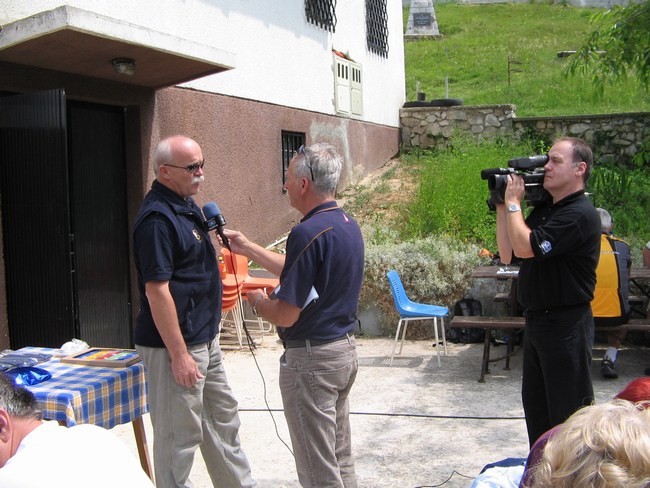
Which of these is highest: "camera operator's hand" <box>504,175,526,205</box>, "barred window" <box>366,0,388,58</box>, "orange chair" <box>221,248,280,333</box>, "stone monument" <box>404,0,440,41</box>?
"stone monument" <box>404,0,440,41</box>

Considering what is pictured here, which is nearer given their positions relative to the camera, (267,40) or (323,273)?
(323,273)

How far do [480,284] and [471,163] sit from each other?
4.36 meters

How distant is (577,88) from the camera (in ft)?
59.2

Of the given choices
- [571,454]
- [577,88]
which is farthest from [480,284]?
[577,88]

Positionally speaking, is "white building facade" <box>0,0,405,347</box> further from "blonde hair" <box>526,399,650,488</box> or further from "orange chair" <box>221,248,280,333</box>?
"blonde hair" <box>526,399,650,488</box>

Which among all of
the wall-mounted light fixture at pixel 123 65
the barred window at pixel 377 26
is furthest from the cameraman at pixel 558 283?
the barred window at pixel 377 26

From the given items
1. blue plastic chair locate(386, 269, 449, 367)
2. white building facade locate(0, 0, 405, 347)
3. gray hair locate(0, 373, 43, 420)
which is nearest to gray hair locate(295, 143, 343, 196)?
gray hair locate(0, 373, 43, 420)

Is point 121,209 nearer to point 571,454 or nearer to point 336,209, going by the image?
point 336,209

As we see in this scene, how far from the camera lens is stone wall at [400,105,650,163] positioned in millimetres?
13126

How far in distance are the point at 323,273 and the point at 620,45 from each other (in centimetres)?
534

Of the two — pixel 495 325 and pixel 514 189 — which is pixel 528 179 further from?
pixel 495 325

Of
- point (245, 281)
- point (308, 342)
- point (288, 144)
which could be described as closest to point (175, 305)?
point (308, 342)

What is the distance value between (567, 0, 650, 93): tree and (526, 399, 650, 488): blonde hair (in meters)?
6.16

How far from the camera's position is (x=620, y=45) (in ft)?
22.7
